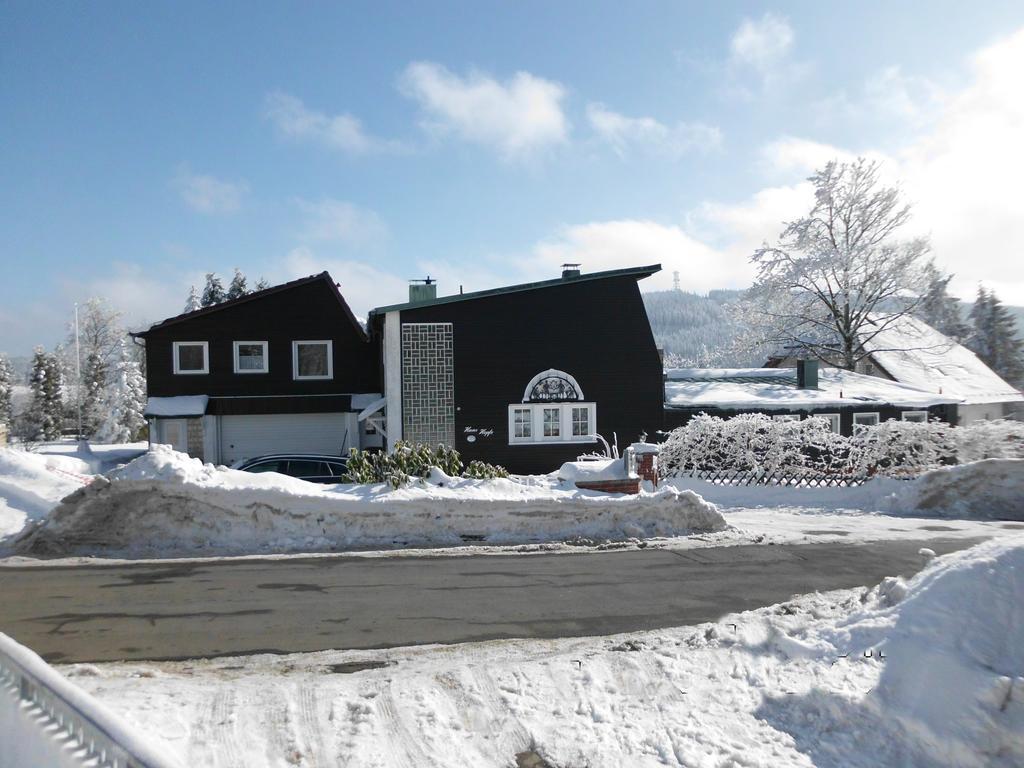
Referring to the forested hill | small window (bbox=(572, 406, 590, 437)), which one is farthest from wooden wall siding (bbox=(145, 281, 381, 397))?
the forested hill

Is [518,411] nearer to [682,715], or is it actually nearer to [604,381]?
[604,381]

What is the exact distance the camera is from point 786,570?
9773 mm

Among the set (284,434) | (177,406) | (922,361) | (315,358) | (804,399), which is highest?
(315,358)

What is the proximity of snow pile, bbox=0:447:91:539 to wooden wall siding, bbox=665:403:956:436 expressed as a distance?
17396 mm

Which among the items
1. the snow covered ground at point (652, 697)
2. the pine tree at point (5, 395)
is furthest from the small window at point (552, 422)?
the pine tree at point (5, 395)

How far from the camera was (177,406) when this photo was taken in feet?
86.0

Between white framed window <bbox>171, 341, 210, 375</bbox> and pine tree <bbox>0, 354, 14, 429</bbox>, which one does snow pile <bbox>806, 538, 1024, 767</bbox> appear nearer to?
white framed window <bbox>171, 341, 210, 375</bbox>

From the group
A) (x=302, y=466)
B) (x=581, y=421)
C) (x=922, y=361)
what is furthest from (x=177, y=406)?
(x=922, y=361)

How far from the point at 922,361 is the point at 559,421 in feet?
84.7

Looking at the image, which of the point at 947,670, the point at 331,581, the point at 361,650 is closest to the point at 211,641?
the point at 361,650

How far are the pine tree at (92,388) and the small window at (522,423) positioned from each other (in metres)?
45.0

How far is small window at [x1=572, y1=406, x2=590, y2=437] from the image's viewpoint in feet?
77.6

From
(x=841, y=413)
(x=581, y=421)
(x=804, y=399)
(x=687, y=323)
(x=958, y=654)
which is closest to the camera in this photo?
(x=958, y=654)

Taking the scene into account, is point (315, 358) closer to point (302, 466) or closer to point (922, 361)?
point (302, 466)
